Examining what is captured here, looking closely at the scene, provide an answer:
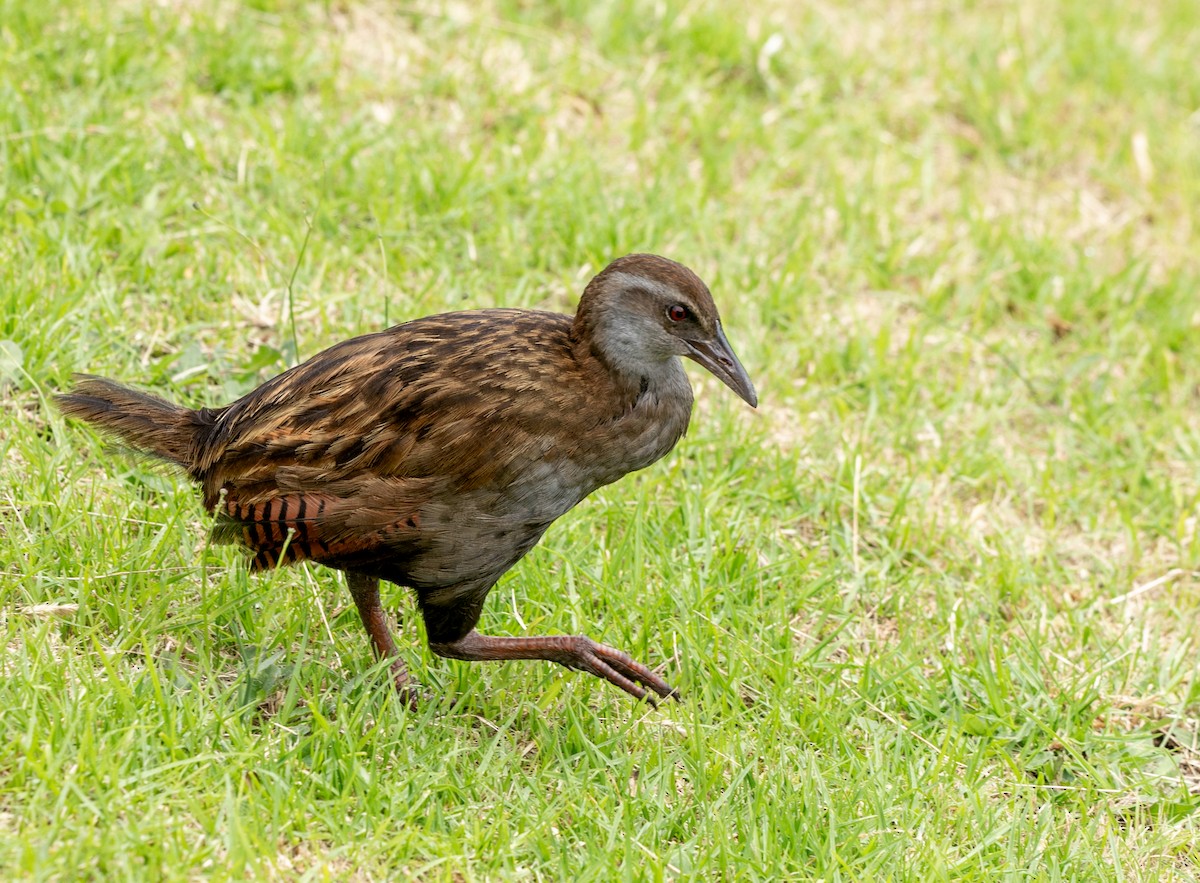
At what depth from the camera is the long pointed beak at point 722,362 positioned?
157 inches

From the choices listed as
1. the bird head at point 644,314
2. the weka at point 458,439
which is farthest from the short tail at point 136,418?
the bird head at point 644,314

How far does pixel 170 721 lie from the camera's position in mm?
3482

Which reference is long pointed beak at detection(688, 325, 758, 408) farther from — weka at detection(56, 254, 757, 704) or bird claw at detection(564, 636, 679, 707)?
bird claw at detection(564, 636, 679, 707)

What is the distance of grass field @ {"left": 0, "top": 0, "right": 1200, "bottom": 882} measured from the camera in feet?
11.9

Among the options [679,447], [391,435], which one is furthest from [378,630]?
[679,447]

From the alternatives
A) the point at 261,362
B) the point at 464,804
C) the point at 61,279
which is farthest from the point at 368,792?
the point at 61,279

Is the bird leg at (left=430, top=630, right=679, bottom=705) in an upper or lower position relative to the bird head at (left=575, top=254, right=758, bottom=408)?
lower

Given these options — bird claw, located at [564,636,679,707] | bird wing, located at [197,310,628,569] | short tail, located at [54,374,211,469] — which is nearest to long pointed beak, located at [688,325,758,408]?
bird wing, located at [197,310,628,569]

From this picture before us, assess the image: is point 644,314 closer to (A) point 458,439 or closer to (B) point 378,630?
(A) point 458,439

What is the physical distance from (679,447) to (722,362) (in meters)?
1.39

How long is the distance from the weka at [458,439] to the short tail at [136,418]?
16cm

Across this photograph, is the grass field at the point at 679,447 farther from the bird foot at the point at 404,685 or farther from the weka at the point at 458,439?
the weka at the point at 458,439

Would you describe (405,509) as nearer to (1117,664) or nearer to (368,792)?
(368,792)

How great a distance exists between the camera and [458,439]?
3689mm
